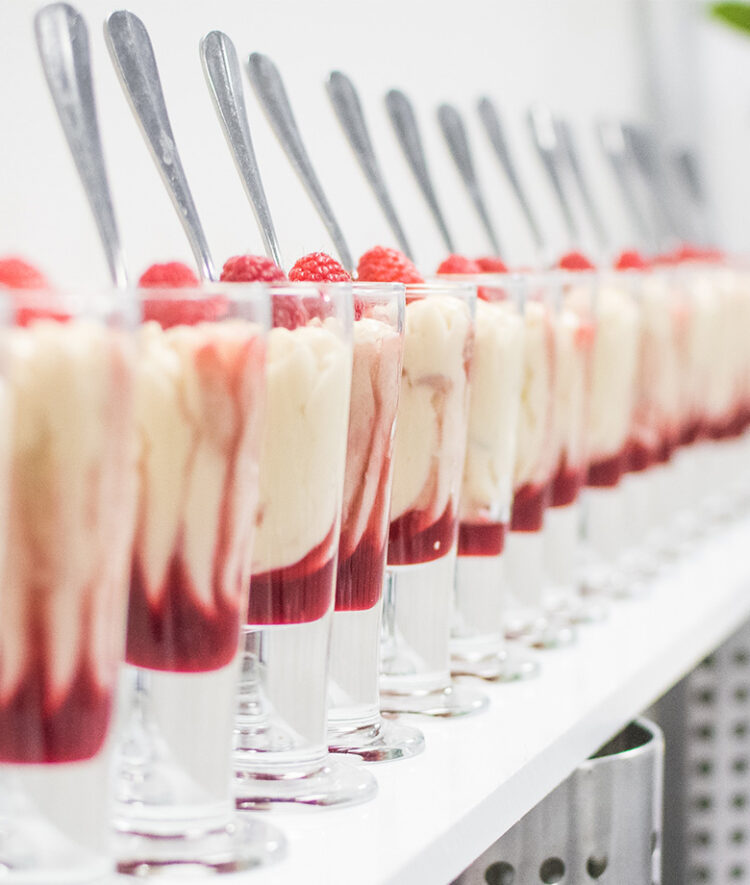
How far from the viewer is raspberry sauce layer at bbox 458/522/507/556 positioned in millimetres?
866

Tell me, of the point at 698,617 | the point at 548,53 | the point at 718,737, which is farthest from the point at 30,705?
the point at 548,53

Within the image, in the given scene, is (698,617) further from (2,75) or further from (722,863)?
(2,75)

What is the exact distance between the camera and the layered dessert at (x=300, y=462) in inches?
23.8

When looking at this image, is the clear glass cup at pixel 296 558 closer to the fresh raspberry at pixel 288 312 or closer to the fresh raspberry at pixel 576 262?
the fresh raspberry at pixel 288 312

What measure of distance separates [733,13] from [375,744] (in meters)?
1.95

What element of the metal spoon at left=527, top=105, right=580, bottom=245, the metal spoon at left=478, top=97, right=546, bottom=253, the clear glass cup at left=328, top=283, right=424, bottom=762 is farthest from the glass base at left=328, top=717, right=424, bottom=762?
the metal spoon at left=527, top=105, right=580, bottom=245

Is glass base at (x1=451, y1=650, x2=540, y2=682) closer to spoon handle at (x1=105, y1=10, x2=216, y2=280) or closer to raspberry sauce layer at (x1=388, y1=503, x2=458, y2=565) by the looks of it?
raspberry sauce layer at (x1=388, y1=503, x2=458, y2=565)

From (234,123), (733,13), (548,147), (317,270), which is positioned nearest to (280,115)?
(234,123)

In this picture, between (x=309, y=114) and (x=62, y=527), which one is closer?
(x=62, y=527)

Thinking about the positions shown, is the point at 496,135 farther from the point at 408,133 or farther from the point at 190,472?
the point at 190,472

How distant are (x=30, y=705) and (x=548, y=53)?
5.33ft

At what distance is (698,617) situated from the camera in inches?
42.9

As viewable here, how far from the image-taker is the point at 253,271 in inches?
24.6

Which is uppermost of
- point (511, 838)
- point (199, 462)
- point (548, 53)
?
point (548, 53)
